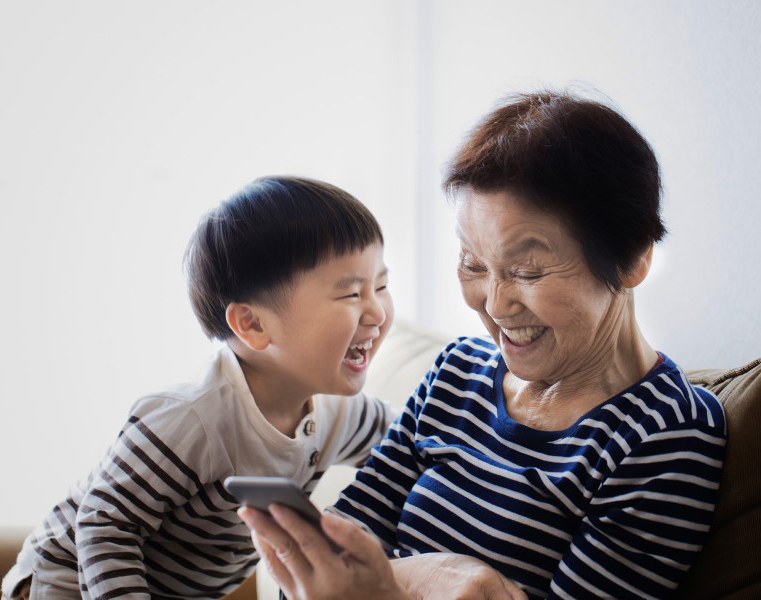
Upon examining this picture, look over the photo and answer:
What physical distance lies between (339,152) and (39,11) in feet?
3.80

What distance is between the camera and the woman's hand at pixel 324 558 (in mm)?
893

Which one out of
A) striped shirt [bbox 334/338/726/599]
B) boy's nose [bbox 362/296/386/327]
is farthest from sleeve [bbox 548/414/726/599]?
boy's nose [bbox 362/296/386/327]

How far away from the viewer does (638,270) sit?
3.57 ft

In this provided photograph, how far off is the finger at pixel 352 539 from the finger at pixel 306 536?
0.08ft

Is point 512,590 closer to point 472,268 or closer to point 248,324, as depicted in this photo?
point 472,268

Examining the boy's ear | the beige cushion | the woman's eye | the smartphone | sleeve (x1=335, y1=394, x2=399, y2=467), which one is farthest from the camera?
sleeve (x1=335, y1=394, x2=399, y2=467)

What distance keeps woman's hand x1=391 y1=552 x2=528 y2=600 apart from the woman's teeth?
0.33 meters

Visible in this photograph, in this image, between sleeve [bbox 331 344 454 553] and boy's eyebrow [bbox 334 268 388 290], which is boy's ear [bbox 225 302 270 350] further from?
sleeve [bbox 331 344 454 553]

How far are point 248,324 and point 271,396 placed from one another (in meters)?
0.16

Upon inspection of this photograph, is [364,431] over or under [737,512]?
under

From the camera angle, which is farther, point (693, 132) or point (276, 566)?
point (693, 132)

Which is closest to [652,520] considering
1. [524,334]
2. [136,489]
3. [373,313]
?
[524,334]

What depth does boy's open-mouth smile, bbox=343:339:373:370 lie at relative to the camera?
1442mm

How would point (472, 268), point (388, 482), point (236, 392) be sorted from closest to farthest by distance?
point (472, 268) < point (388, 482) < point (236, 392)
